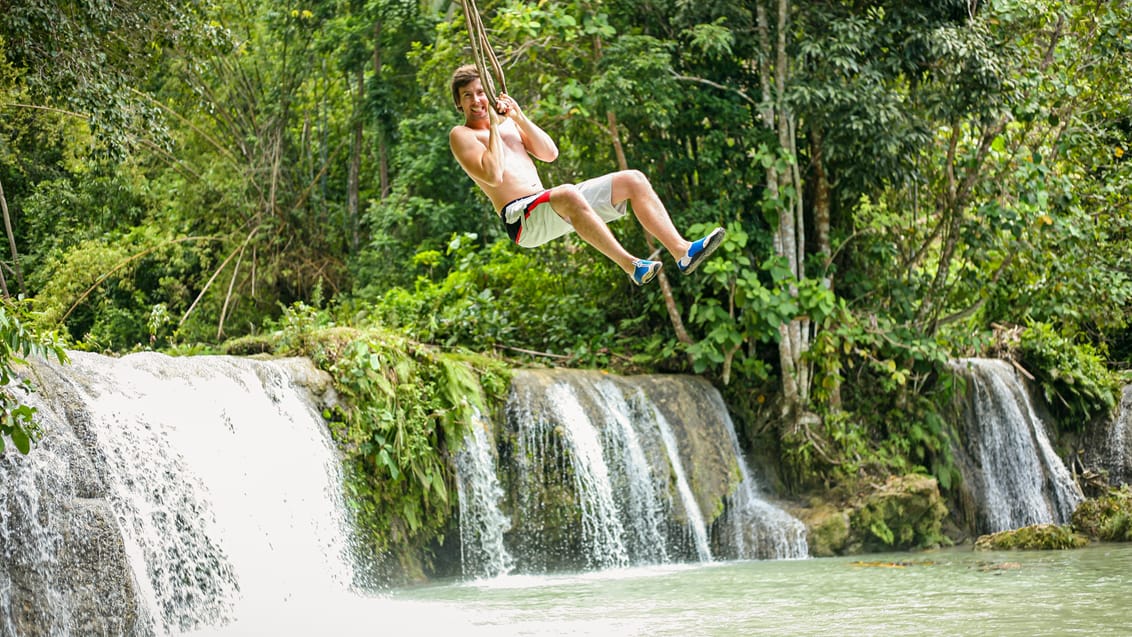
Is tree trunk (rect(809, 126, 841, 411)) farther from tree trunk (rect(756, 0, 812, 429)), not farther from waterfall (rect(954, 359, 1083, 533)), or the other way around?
waterfall (rect(954, 359, 1083, 533))

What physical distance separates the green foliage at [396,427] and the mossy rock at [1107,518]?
6.48 meters

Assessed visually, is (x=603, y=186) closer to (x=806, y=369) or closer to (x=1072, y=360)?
(x=806, y=369)

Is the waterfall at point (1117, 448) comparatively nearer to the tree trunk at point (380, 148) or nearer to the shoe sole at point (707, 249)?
the shoe sole at point (707, 249)

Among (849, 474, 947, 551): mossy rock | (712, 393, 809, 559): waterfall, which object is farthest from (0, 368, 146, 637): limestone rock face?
(849, 474, 947, 551): mossy rock

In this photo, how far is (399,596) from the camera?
953 centimetres

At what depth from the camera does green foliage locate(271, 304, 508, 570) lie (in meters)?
10.2

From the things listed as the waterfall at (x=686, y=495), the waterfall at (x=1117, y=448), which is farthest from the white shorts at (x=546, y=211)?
the waterfall at (x=1117, y=448)

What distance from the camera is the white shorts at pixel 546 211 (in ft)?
20.4

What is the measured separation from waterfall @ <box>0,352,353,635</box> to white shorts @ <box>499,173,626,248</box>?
3077 mm

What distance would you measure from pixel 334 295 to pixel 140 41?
8.90m

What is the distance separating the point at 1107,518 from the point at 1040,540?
1228mm

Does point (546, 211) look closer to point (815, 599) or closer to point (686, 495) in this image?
point (815, 599)

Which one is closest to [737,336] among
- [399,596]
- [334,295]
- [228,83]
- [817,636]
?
[399,596]

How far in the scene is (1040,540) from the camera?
11781 mm
